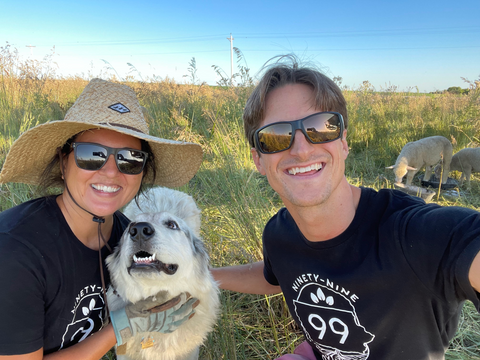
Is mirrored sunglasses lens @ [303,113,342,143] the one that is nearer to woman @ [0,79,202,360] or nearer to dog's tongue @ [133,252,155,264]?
woman @ [0,79,202,360]

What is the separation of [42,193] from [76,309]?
0.85 metres

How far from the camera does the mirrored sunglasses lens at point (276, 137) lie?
140 cm

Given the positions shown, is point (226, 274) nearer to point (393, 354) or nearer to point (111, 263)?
point (111, 263)

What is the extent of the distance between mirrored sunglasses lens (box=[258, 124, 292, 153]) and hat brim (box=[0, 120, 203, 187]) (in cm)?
63

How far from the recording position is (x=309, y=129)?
1385mm

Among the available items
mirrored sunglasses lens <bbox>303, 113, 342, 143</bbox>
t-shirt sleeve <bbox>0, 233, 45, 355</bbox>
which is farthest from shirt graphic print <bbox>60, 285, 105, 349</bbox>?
mirrored sunglasses lens <bbox>303, 113, 342, 143</bbox>

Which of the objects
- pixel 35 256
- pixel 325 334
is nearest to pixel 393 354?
pixel 325 334

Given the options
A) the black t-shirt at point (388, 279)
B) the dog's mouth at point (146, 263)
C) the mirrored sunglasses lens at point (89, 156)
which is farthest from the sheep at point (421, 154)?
the mirrored sunglasses lens at point (89, 156)

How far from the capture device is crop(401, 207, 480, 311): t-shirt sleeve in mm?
938

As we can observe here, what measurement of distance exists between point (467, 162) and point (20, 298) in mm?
6942

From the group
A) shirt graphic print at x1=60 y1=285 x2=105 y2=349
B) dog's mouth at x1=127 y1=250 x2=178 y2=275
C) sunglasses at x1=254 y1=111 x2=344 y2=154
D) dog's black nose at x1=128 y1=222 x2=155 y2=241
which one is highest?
sunglasses at x1=254 y1=111 x2=344 y2=154

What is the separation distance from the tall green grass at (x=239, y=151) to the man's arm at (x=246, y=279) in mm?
248

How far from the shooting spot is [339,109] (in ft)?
5.10

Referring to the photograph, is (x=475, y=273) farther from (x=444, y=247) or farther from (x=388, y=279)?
(x=388, y=279)
